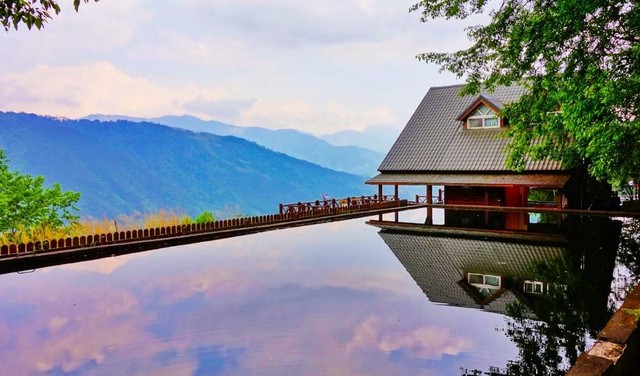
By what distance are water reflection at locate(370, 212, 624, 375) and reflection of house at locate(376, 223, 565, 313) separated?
0.02 meters

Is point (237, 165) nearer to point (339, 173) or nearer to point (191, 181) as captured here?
point (191, 181)

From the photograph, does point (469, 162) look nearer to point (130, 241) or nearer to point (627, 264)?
point (627, 264)

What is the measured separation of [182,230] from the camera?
508 inches

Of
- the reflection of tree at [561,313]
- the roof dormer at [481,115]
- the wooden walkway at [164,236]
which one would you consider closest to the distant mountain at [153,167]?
the wooden walkway at [164,236]

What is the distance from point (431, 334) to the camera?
622 centimetres

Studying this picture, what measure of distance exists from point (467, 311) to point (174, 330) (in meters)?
4.45

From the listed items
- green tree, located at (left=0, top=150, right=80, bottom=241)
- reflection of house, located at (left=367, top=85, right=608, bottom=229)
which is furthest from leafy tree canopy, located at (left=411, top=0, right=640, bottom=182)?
green tree, located at (left=0, top=150, right=80, bottom=241)

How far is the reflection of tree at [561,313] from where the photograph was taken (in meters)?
5.32

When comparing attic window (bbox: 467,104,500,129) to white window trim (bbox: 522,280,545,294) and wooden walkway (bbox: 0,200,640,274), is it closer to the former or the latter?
wooden walkway (bbox: 0,200,640,274)

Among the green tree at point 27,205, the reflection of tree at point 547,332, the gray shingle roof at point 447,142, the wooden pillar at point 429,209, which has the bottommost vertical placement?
the reflection of tree at point 547,332

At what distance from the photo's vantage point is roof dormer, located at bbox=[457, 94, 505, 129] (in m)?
21.8

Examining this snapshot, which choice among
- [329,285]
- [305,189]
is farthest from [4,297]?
[305,189]

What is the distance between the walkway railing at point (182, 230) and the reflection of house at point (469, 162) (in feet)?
6.89

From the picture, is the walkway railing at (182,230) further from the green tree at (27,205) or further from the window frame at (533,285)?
the window frame at (533,285)
